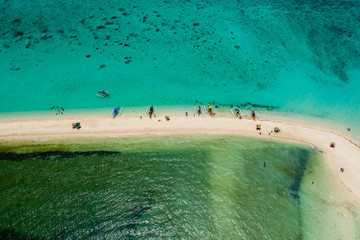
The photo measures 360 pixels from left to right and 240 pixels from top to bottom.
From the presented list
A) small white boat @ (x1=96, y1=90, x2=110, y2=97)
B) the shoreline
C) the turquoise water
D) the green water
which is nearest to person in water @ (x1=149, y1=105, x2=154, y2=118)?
the shoreline

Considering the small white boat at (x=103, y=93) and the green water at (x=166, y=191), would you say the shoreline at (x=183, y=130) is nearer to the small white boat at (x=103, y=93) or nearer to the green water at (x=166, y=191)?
the green water at (x=166, y=191)

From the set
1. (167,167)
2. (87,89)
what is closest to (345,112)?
(167,167)

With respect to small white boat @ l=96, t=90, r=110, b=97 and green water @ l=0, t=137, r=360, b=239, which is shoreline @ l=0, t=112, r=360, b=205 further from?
small white boat @ l=96, t=90, r=110, b=97

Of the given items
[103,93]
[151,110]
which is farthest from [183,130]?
[103,93]

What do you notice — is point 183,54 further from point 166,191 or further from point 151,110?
point 166,191

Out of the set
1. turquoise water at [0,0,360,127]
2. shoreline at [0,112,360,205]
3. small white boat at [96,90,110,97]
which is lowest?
shoreline at [0,112,360,205]

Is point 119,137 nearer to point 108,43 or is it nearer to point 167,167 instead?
point 167,167

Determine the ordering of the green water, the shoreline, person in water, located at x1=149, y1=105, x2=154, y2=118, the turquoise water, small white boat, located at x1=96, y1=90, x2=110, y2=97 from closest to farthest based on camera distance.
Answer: the green water, the shoreline, person in water, located at x1=149, y1=105, x2=154, y2=118, small white boat, located at x1=96, y1=90, x2=110, y2=97, the turquoise water
